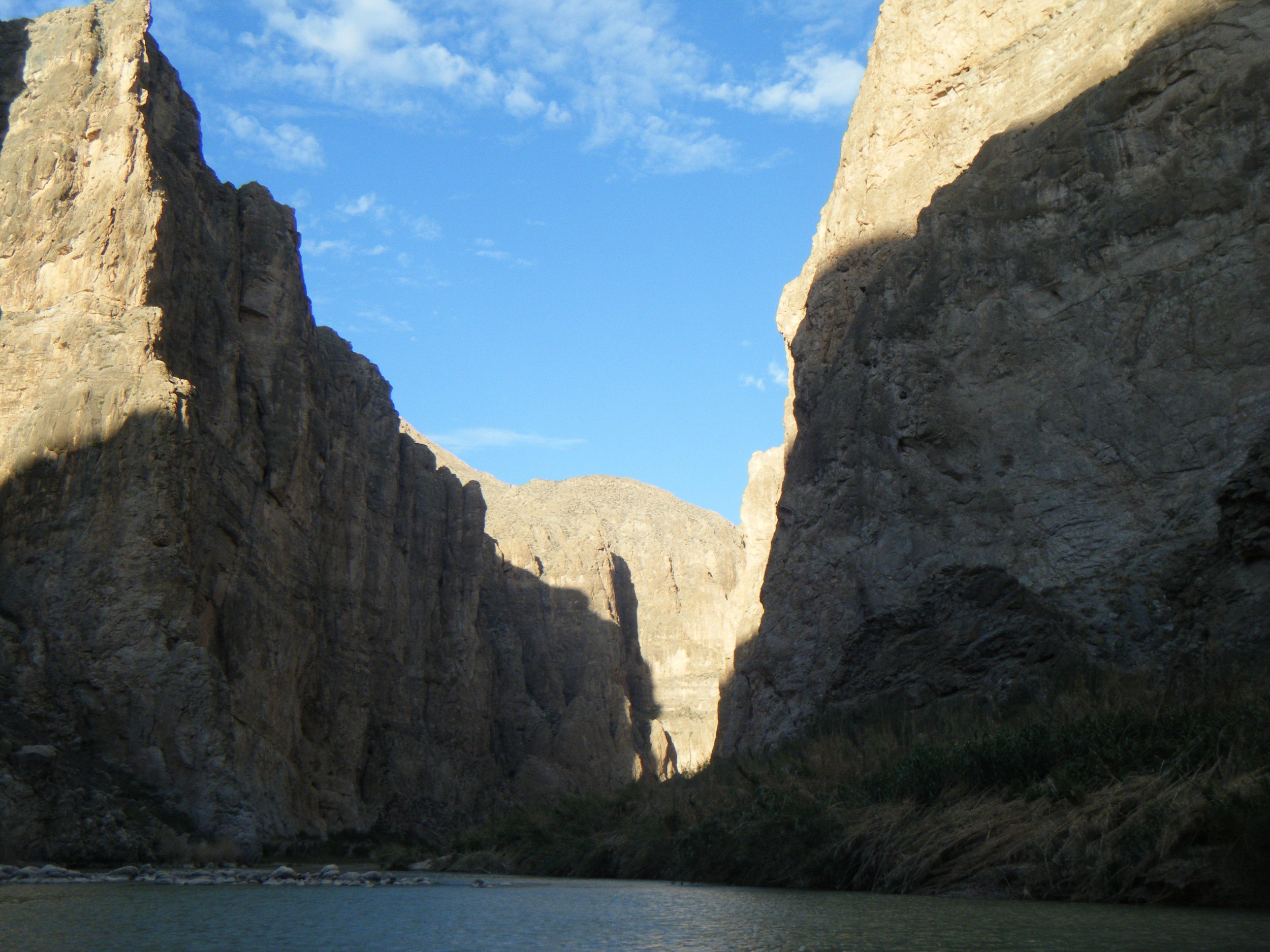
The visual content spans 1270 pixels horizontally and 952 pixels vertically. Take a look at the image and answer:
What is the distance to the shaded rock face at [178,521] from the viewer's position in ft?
65.5

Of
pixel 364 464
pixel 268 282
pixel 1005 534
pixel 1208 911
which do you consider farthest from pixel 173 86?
pixel 1208 911

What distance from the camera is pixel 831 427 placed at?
17859mm

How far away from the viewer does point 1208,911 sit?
6094 millimetres

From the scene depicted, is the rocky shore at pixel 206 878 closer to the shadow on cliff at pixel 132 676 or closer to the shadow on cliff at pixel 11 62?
the shadow on cliff at pixel 132 676

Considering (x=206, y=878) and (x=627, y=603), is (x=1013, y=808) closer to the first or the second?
(x=206, y=878)

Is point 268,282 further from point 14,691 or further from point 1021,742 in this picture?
point 1021,742

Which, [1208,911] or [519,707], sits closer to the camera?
[1208,911]

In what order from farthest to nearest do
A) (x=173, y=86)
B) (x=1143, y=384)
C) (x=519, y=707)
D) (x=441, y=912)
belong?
(x=519, y=707) → (x=173, y=86) → (x=1143, y=384) → (x=441, y=912)

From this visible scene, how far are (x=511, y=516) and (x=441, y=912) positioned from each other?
232ft

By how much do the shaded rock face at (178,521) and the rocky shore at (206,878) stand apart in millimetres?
3333

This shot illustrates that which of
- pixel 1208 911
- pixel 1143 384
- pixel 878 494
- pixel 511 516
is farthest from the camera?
pixel 511 516

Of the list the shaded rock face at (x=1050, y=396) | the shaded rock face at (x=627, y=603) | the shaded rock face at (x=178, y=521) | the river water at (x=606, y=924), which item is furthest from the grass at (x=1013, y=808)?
the shaded rock face at (x=627, y=603)

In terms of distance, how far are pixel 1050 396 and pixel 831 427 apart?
4.59 meters

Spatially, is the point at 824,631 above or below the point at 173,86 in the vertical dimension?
below
